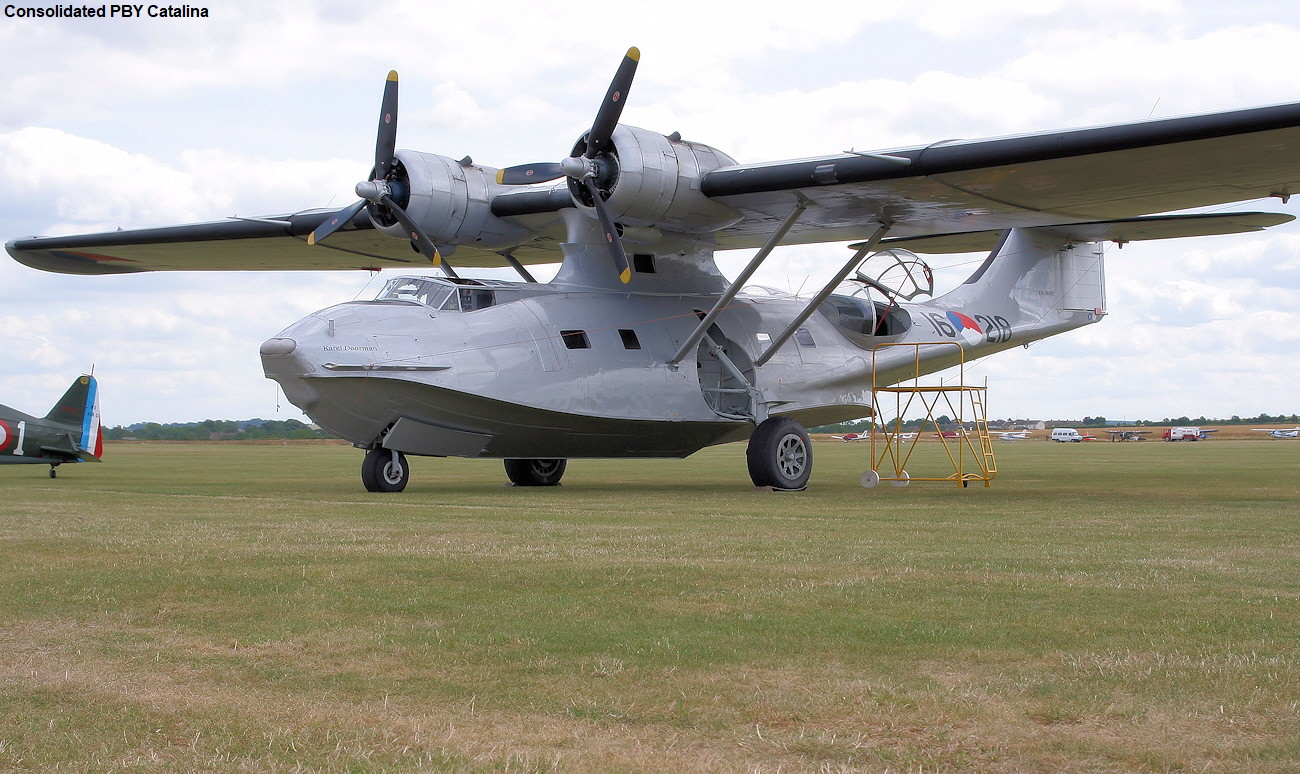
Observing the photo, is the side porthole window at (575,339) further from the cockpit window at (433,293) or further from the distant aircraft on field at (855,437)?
the distant aircraft on field at (855,437)

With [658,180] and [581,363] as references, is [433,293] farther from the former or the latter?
[658,180]

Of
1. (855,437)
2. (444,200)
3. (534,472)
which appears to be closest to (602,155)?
(444,200)

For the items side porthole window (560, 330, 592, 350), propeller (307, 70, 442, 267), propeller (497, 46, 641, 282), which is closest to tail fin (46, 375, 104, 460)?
propeller (307, 70, 442, 267)

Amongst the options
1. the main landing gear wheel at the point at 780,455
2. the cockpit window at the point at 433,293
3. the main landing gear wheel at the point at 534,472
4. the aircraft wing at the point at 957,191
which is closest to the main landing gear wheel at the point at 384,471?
the cockpit window at the point at 433,293

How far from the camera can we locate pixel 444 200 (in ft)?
62.8

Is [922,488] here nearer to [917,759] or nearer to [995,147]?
[995,147]

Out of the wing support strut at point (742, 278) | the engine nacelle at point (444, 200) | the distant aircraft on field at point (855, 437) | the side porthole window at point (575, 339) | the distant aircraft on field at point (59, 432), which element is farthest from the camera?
the distant aircraft on field at point (855, 437)

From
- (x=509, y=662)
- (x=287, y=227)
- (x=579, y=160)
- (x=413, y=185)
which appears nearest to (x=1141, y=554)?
(x=509, y=662)

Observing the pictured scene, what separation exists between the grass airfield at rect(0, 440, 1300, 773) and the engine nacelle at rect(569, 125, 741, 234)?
250 inches

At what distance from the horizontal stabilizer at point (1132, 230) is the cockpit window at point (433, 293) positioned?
24.9 feet

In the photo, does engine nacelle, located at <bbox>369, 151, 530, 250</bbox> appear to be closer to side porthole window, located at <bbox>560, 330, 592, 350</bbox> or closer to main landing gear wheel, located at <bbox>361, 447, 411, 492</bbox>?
side porthole window, located at <bbox>560, 330, 592, 350</bbox>

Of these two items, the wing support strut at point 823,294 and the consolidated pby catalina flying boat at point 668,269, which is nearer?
the consolidated pby catalina flying boat at point 668,269

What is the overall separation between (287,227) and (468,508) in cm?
936

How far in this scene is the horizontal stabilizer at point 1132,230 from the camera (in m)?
19.4
